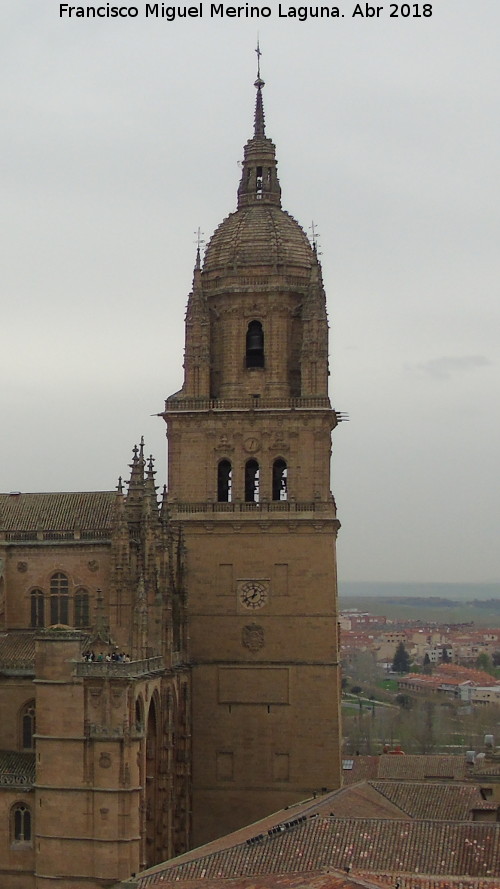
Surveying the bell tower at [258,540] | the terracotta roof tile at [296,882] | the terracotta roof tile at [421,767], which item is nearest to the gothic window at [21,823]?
the bell tower at [258,540]

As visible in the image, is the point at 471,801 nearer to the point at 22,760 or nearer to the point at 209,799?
the point at 209,799

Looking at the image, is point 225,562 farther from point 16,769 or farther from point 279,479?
point 16,769

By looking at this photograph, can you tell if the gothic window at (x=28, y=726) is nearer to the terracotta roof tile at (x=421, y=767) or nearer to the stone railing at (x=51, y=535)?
the stone railing at (x=51, y=535)

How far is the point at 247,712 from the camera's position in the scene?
7719 cm

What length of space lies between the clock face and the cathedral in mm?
98

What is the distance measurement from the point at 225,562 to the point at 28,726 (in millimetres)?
12154

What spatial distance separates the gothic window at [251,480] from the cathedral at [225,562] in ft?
0.25

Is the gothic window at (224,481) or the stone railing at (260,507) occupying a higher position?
the gothic window at (224,481)

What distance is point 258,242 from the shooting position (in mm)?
80875

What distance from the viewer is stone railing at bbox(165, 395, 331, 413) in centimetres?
7819

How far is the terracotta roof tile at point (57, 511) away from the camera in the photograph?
76.6 m

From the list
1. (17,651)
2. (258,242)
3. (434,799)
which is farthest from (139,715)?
(258,242)

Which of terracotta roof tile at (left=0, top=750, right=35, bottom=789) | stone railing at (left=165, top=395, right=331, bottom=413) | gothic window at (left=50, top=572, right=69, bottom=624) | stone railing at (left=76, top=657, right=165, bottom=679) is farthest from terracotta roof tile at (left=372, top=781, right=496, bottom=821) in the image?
stone railing at (left=165, top=395, right=331, bottom=413)

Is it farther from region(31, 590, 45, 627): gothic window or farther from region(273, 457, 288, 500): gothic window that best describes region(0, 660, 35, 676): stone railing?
region(273, 457, 288, 500): gothic window
